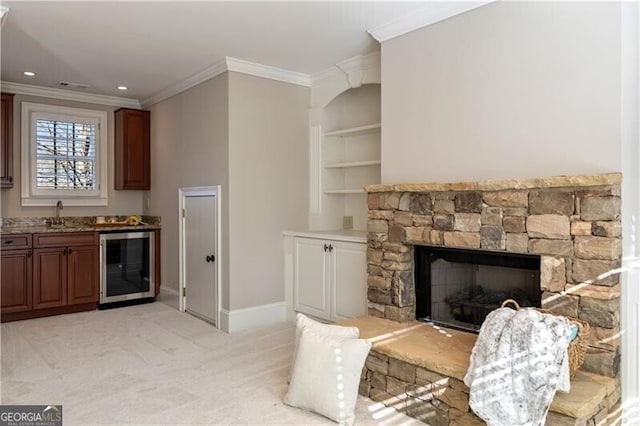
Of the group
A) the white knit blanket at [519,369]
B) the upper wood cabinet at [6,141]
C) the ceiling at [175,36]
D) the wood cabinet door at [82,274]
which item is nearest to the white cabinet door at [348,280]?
the white knit blanket at [519,369]

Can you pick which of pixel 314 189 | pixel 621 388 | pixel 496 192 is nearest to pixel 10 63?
pixel 314 189

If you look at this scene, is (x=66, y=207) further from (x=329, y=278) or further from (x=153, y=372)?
(x=329, y=278)

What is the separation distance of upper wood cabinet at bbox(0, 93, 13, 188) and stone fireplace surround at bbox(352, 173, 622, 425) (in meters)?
4.43

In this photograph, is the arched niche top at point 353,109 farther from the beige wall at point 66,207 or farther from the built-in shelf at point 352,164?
the beige wall at point 66,207

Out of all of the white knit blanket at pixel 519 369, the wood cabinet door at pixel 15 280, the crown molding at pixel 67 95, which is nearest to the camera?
the white knit blanket at pixel 519 369

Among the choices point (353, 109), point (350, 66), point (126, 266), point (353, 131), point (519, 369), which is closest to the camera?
point (519, 369)

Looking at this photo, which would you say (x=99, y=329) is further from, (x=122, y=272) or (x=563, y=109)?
(x=563, y=109)

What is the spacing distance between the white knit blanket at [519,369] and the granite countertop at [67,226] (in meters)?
4.48

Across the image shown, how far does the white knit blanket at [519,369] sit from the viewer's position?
2008 mm

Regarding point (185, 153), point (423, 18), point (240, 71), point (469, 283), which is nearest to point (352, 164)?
point (240, 71)

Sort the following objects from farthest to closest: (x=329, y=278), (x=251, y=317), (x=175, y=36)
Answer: (x=251, y=317), (x=329, y=278), (x=175, y=36)

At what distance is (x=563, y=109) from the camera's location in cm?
254

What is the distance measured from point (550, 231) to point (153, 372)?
9.39 feet

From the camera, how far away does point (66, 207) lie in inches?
219
